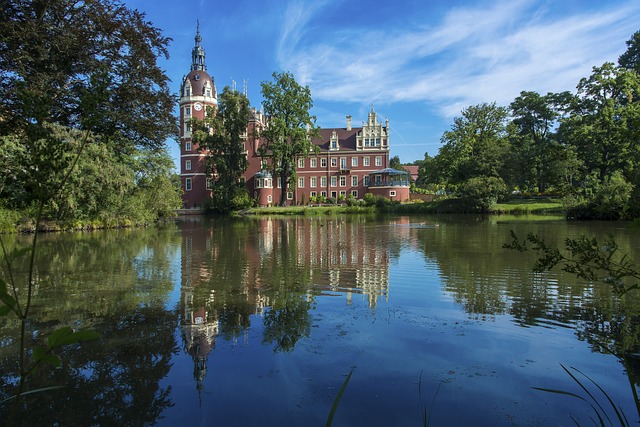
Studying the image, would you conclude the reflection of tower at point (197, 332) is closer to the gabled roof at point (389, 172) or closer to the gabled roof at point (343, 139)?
the gabled roof at point (389, 172)

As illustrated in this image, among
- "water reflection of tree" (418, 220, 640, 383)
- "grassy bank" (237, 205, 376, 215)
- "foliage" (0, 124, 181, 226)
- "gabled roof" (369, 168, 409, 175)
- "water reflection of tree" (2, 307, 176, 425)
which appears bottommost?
"water reflection of tree" (2, 307, 176, 425)

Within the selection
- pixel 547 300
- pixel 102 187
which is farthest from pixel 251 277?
pixel 102 187

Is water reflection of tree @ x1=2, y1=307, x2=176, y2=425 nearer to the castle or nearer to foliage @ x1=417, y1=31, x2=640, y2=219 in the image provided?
foliage @ x1=417, y1=31, x2=640, y2=219

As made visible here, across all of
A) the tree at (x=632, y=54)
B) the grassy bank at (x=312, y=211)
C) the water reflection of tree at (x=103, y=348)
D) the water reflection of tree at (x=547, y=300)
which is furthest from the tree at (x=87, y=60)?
the tree at (x=632, y=54)

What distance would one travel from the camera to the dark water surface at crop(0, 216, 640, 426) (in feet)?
11.9

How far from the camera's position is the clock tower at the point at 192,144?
62.2 meters

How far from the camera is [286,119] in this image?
53.4m

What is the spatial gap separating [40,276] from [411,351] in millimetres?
8834

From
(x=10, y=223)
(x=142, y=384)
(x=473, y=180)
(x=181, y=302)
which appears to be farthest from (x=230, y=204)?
(x=142, y=384)

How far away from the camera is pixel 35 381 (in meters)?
4.08

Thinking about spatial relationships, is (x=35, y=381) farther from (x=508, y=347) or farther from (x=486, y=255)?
(x=486, y=255)

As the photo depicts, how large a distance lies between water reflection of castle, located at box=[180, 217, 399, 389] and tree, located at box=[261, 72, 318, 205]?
3674 cm

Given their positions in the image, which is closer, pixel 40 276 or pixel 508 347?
pixel 508 347

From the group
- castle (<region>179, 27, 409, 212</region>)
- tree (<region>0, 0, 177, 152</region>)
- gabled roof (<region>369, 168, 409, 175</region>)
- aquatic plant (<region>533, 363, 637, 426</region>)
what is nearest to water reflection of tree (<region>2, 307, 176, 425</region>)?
aquatic plant (<region>533, 363, 637, 426</region>)
